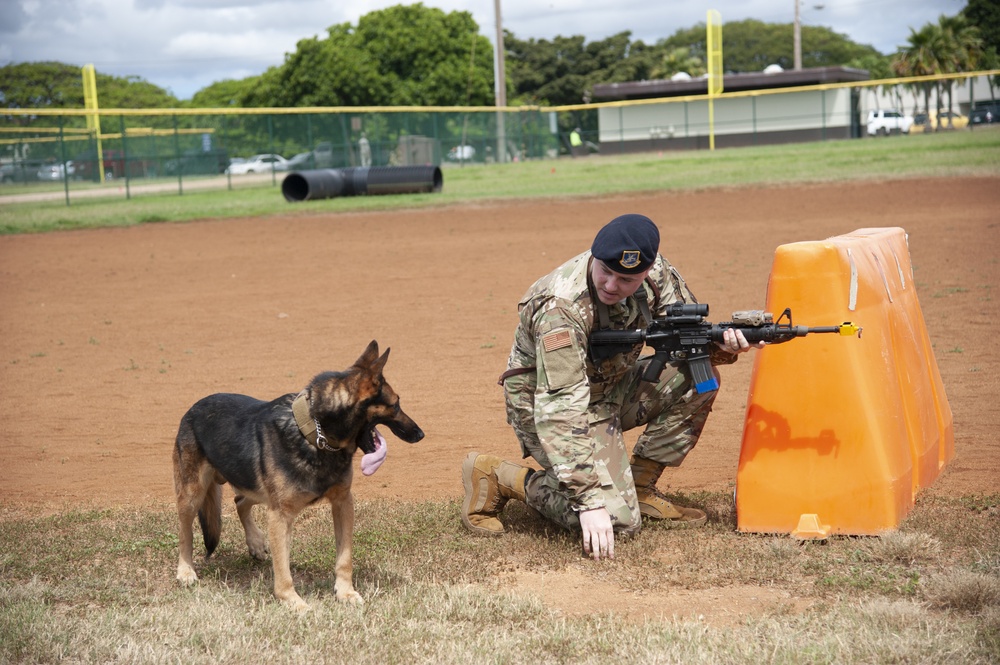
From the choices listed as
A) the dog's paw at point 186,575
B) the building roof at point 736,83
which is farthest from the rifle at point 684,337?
the building roof at point 736,83

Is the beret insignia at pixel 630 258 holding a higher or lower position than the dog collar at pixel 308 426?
higher

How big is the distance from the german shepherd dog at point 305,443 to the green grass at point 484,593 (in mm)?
310

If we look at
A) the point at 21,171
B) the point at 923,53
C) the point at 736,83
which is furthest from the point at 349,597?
the point at 923,53

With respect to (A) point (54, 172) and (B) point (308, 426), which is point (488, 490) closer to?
(B) point (308, 426)

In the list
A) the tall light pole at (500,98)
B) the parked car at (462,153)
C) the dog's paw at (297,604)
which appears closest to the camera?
the dog's paw at (297,604)

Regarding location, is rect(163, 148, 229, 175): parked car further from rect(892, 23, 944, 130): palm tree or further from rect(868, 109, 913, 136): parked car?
rect(892, 23, 944, 130): palm tree

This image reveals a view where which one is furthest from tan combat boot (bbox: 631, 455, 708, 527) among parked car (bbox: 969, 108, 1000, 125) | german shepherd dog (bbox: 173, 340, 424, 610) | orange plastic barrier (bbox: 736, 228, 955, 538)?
parked car (bbox: 969, 108, 1000, 125)

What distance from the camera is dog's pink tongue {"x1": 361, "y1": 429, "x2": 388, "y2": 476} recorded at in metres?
4.07

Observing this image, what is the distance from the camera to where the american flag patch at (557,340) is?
468 centimetres

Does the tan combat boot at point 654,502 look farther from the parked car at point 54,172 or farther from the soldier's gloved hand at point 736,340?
the parked car at point 54,172

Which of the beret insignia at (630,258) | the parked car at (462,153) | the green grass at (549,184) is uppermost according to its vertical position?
the parked car at (462,153)

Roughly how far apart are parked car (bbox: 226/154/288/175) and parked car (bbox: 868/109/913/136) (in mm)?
31139

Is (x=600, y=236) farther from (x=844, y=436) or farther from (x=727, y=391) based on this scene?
(x=727, y=391)

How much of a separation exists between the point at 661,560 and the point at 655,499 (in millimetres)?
580
